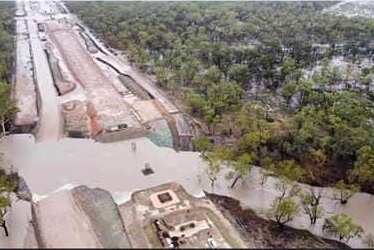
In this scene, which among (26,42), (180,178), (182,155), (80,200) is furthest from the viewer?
(26,42)

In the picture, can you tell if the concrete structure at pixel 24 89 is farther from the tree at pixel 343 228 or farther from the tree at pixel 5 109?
the tree at pixel 343 228

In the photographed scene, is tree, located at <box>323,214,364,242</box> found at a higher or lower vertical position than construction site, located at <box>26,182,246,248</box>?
lower

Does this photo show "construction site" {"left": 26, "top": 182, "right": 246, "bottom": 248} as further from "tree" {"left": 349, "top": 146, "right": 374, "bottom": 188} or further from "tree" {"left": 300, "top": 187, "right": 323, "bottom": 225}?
"tree" {"left": 349, "top": 146, "right": 374, "bottom": 188}

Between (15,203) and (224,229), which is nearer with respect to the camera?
(224,229)

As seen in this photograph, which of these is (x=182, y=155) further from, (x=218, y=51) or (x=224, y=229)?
(x=218, y=51)

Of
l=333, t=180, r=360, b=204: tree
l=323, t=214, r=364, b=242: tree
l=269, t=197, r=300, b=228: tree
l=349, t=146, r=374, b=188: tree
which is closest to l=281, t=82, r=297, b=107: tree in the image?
l=349, t=146, r=374, b=188: tree

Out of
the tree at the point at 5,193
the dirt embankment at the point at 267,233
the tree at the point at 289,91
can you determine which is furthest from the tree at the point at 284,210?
the tree at the point at 289,91

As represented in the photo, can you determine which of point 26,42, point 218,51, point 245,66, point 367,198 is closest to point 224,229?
point 367,198
